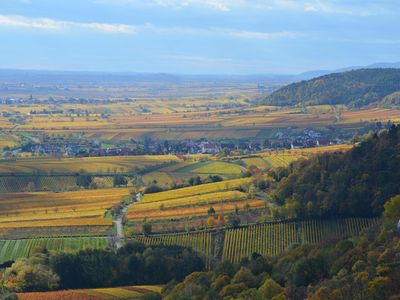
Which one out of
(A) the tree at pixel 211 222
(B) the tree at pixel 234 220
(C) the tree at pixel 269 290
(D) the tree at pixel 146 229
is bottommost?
(D) the tree at pixel 146 229

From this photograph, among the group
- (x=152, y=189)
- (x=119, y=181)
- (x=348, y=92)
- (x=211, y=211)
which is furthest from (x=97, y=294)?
(x=348, y=92)

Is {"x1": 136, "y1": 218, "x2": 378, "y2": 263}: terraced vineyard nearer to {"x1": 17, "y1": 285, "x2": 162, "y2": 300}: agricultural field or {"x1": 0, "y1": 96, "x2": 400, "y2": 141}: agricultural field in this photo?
{"x1": 17, "y1": 285, "x2": 162, "y2": 300}: agricultural field

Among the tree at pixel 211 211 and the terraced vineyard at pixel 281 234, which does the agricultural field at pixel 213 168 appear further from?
the terraced vineyard at pixel 281 234

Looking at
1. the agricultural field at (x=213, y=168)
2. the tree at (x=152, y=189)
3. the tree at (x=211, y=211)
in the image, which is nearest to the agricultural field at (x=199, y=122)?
the agricultural field at (x=213, y=168)

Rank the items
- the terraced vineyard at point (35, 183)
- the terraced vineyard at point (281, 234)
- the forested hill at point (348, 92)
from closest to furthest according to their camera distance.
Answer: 1. the terraced vineyard at point (281, 234)
2. the terraced vineyard at point (35, 183)
3. the forested hill at point (348, 92)

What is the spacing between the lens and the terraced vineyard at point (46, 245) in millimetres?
54406

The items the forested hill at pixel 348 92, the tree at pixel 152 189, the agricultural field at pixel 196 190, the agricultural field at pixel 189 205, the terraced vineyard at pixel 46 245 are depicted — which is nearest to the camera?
the terraced vineyard at pixel 46 245

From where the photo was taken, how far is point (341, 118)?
510 feet

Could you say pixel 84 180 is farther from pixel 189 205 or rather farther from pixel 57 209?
pixel 189 205

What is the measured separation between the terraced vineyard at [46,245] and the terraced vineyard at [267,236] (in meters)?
3.35

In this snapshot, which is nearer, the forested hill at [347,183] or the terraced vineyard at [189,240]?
the terraced vineyard at [189,240]

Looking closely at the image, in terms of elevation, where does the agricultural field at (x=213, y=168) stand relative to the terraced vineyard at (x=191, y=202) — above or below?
below

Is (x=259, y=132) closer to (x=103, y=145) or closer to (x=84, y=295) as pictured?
(x=103, y=145)

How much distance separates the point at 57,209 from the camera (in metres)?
71.1
